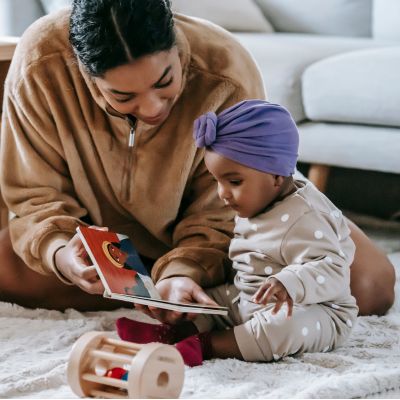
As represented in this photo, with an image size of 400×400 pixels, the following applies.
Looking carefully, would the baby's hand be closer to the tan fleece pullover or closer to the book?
the book

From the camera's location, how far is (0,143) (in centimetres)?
179

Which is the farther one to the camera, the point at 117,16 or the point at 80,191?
the point at 80,191

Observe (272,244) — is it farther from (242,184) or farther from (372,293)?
(372,293)

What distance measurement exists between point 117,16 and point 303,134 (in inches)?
43.3

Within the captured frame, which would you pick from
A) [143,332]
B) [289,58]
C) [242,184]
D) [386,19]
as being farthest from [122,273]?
[386,19]

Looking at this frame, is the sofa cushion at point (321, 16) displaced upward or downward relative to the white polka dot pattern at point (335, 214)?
downward

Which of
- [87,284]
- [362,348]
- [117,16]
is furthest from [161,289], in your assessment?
[117,16]

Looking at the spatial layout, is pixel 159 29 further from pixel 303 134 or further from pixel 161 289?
pixel 303 134

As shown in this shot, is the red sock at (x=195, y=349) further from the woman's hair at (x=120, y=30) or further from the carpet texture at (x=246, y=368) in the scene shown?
the woman's hair at (x=120, y=30)

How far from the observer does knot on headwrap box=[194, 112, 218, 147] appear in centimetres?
139

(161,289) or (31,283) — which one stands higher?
(161,289)

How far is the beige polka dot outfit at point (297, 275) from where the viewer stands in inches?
53.3

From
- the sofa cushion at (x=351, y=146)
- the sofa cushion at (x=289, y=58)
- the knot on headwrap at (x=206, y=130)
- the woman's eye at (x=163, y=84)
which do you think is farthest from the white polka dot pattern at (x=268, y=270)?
the sofa cushion at (x=289, y=58)

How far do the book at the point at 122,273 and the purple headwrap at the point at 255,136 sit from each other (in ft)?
0.73
